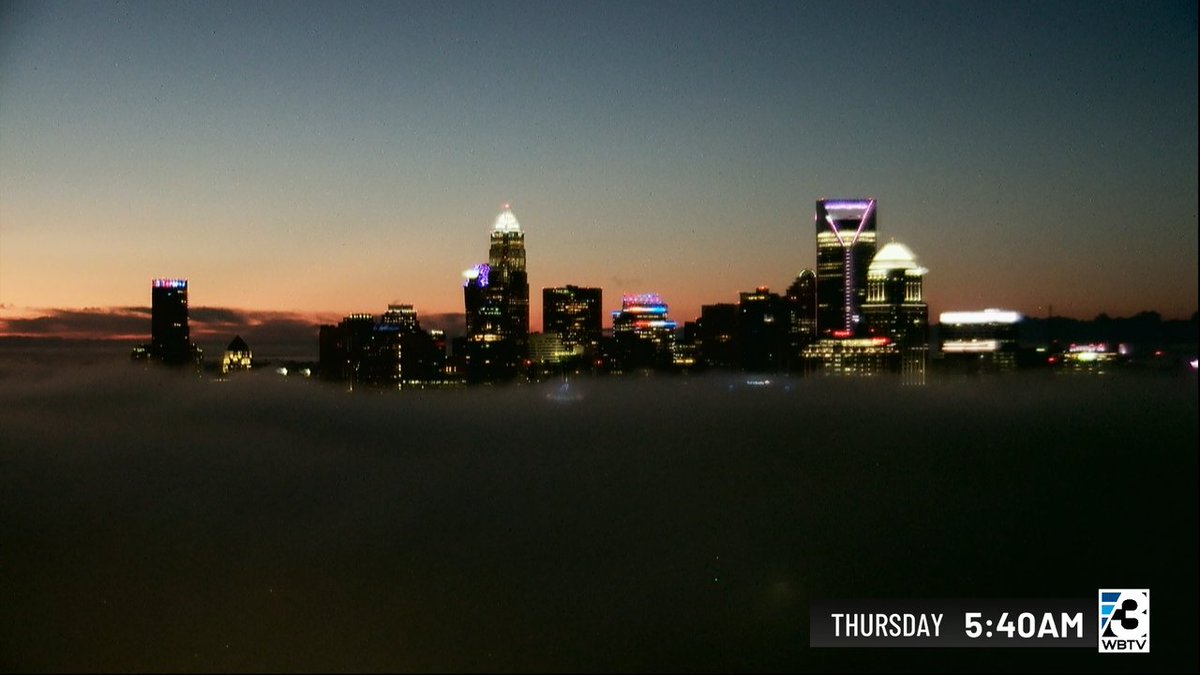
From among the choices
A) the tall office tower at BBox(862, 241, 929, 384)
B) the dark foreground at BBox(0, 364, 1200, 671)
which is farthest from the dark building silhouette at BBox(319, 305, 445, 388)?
the tall office tower at BBox(862, 241, 929, 384)

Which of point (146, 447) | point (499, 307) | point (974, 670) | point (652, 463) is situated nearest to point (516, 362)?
point (499, 307)

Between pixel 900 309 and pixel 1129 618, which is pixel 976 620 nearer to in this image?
pixel 1129 618

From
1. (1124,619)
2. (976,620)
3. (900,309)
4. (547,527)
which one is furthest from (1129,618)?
(900,309)

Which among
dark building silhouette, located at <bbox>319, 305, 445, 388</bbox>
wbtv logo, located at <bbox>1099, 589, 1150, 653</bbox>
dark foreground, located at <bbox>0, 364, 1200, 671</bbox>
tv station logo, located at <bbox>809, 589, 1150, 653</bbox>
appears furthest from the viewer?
dark building silhouette, located at <bbox>319, 305, 445, 388</bbox>

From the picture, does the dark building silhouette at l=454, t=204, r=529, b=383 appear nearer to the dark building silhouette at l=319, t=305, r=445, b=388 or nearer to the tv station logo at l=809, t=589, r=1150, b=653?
the dark building silhouette at l=319, t=305, r=445, b=388

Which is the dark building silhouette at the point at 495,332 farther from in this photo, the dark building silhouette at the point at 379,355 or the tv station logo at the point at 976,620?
the tv station logo at the point at 976,620

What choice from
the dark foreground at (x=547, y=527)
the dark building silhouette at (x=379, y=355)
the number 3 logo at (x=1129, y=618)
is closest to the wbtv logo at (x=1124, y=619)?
the number 3 logo at (x=1129, y=618)
